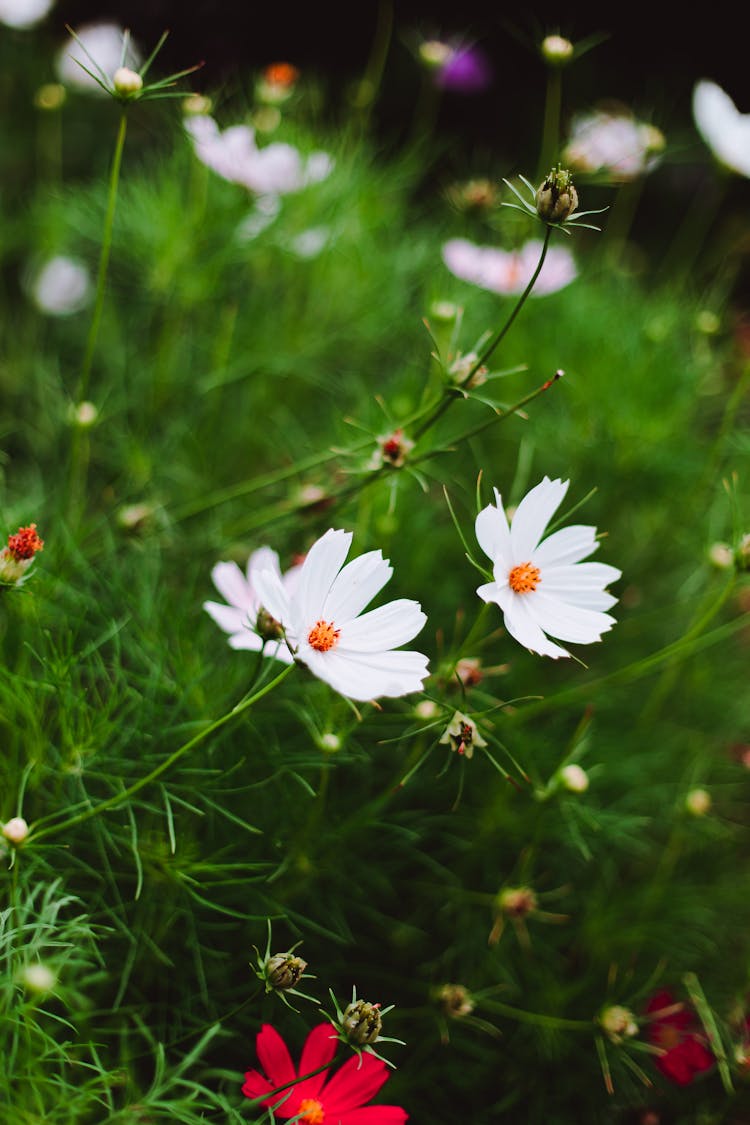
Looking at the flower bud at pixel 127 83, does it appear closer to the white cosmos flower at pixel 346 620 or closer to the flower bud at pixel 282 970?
the white cosmos flower at pixel 346 620

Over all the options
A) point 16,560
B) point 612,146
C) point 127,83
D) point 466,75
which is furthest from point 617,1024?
point 466,75

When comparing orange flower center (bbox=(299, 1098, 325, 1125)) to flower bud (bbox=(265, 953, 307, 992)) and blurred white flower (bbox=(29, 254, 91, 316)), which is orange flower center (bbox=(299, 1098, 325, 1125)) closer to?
flower bud (bbox=(265, 953, 307, 992))

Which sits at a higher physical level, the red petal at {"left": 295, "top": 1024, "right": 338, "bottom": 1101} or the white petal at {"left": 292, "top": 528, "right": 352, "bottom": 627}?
the white petal at {"left": 292, "top": 528, "right": 352, "bottom": 627}

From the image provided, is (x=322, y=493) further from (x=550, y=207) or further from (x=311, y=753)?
(x=550, y=207)

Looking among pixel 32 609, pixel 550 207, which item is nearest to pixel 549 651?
pixel 550 207

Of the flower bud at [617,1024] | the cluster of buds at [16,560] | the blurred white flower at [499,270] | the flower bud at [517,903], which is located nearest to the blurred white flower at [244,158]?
the blurred white flower at [499,270]

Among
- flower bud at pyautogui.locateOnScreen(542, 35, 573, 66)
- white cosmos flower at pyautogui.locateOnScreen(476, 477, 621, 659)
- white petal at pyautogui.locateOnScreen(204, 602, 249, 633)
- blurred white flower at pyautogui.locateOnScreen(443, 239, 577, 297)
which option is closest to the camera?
white cosmos flower at pyautogui.locateOnScreen(476, 477, 621, 659)

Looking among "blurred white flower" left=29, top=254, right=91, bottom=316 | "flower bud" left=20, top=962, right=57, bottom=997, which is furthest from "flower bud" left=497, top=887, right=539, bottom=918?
"blurred white flower" left=29, top=254, right=91, bottom=316

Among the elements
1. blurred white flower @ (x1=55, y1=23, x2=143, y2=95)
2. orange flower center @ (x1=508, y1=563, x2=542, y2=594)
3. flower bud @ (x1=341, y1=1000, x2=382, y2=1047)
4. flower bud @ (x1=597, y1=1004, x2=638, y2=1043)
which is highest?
blurred white flower @ (x1=55, y1=23, x2=143, y2=95)
